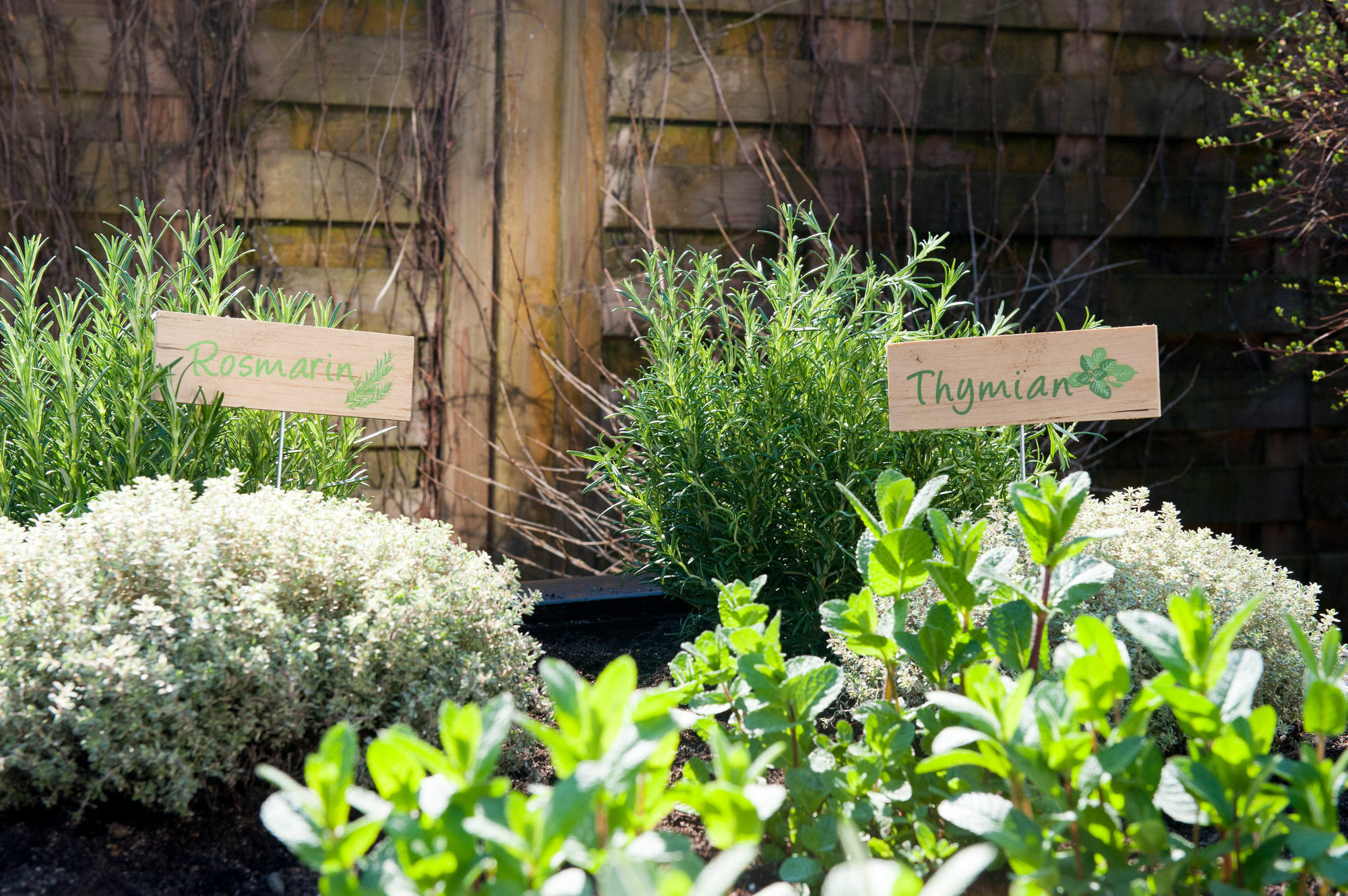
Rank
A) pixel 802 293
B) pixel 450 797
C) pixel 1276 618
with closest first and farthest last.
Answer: pixel 450 797, pixel 1276 618, pixel 802 293

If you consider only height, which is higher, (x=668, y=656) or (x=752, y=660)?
(x=752, y=660)

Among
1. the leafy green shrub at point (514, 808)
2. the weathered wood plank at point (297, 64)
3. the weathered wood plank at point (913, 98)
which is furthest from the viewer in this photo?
the weathered wood plank at point (913, 98)

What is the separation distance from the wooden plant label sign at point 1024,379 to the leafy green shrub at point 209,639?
0.68m

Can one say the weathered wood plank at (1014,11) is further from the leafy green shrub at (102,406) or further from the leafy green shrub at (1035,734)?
the leafy green shrub at (1035,734)

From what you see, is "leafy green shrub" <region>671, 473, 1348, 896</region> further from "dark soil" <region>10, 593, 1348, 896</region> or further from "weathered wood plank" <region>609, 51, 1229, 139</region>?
"weathered wood plank" <region>609, 51, 1229, 139</region>

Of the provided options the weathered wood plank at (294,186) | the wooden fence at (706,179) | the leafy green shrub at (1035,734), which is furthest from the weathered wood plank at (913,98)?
the leafy green shrub at (1035,734)

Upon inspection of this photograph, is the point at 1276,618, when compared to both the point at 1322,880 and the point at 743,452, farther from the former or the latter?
the point at 743,452

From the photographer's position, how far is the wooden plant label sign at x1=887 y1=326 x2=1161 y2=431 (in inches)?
55.5

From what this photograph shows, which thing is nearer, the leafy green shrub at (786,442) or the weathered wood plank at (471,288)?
the leafy green shrub at (786,442)

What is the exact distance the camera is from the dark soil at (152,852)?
3.16 ft

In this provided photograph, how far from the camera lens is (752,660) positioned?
92cm

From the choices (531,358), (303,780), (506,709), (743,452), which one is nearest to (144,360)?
(303,780)

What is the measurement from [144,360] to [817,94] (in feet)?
6.85

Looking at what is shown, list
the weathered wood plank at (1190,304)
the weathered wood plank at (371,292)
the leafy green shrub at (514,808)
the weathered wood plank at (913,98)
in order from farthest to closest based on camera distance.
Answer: the weathered wood plank at (1190,304), the weathered wood plank at (913,98), the weathered wood plank at (371,292), the leafy green shrub at (514,808)
